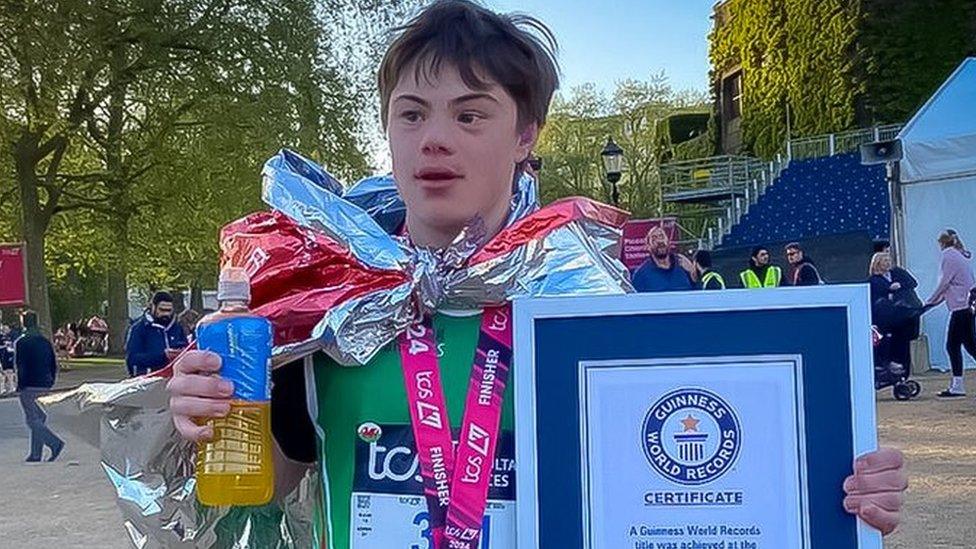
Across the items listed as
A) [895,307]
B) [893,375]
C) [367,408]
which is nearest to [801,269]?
[895,307]

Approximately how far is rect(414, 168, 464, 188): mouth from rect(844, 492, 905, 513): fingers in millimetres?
727

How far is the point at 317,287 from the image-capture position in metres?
1.74

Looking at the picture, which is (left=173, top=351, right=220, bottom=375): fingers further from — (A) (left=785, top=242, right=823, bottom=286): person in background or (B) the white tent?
(B) the white tent

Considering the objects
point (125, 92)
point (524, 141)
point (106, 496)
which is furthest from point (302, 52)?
point (524, 141)

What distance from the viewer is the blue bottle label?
5.19 ft

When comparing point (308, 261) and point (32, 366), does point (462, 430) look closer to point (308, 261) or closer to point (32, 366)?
point (308, 261)

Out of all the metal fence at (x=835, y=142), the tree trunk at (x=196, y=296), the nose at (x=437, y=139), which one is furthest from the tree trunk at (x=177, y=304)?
the metal fence at (x=835, y=142)

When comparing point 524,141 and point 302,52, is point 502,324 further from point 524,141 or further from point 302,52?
point 302,52

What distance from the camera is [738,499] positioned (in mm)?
1469

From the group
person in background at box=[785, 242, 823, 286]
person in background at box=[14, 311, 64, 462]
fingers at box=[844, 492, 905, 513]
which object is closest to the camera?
fingers at box=[844, 492, 905, 513]

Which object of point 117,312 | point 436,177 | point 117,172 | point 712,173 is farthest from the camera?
point 117,312

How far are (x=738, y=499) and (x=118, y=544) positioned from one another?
5.68 m

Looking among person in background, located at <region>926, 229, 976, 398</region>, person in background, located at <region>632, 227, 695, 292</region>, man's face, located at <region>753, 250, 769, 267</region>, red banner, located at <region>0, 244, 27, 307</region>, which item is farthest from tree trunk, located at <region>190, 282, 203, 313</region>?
person in background, located at <region>632, 227, 695, 292</region>

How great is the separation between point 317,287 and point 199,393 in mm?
261
